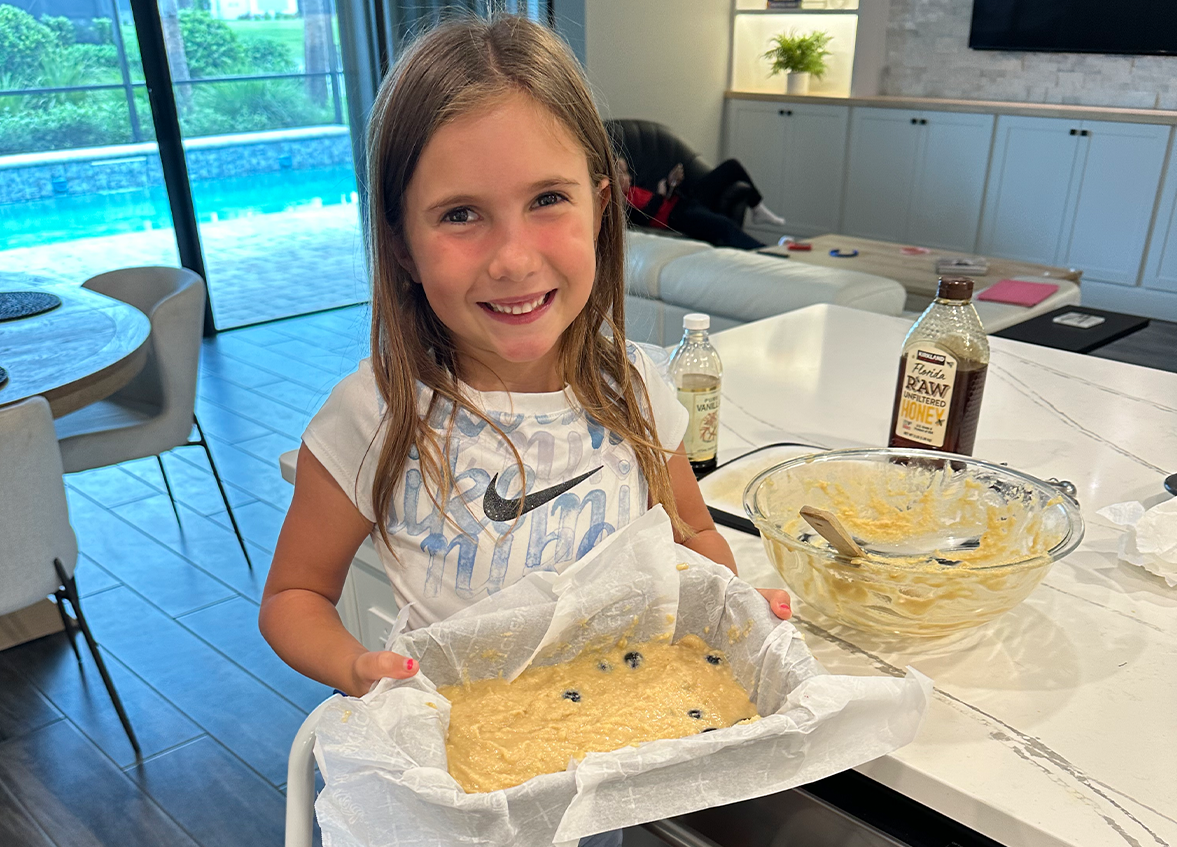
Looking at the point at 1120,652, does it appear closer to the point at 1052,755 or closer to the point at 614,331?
the point at 1052,755

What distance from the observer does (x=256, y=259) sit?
5.14m

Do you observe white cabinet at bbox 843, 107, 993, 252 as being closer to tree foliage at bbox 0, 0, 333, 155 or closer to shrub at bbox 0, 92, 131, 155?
tree foliage at bbox 0, 0, 333, 155

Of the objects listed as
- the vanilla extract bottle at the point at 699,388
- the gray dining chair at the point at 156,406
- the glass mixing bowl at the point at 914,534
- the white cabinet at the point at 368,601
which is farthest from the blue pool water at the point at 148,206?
the glass mixing bowl at the point at 914,534

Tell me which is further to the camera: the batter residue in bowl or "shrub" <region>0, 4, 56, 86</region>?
"shrub" <region>0, 4, 56, 86</region>

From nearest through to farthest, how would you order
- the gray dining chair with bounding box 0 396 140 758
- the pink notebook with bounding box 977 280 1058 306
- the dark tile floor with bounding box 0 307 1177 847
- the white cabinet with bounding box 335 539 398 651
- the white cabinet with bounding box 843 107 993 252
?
the white cabinet with bounding box 335 539 398 651, the gray dining chair with bounding box 0 396 140 758, the dark tile floor with bounding box 0 307 1177 847, the pink notebook with bounding box 977 280 1058 306, the white cabinet with bounding box 843 107 993 252

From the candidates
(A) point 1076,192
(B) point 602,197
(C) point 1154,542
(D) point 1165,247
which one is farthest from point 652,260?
(D) point 1165,247

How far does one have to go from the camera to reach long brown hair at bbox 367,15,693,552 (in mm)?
843

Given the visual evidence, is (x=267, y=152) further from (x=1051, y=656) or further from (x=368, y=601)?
(x=1051, y=656)

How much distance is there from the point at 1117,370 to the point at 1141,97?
178 inches

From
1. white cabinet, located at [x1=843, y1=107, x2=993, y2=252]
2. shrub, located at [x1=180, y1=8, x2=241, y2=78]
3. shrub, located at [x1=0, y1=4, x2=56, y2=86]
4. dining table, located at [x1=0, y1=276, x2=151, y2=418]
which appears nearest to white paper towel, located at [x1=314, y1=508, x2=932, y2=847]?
dining table, located at [x1=0, y1=276, x2=151, y2=418]

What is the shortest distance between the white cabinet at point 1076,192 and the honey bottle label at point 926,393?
15.3 feet

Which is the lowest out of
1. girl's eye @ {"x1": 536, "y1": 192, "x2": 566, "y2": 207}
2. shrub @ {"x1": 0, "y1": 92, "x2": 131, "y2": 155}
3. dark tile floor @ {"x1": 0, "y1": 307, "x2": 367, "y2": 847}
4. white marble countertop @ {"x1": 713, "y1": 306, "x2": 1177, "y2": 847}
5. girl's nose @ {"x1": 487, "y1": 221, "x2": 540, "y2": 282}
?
dark tile floor @ {"x1": 0, "y1": 307, "x2": 367, "y2": 847}

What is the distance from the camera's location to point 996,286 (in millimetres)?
3369

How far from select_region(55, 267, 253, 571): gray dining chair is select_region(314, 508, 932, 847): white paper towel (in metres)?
1.88
